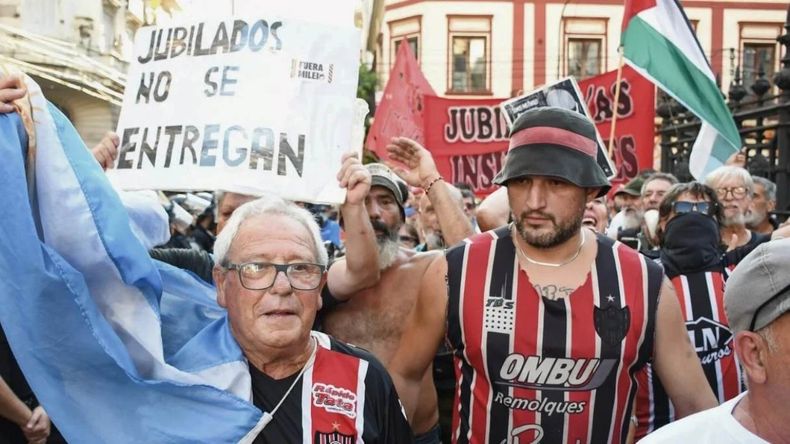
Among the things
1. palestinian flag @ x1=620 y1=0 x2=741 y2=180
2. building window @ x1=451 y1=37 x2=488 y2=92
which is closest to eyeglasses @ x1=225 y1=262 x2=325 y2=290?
palestinian flag @ x1=620 y1=0 x2=741 y2=180

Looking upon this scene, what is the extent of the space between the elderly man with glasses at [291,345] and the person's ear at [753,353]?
1.07m

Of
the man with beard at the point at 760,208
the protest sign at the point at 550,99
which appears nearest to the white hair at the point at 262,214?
the protest sign at the point at 550,99

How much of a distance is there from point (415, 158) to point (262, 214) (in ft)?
4.61

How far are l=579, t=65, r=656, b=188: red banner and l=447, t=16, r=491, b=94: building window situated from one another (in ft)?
82.3

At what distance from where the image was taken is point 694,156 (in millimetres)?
7180

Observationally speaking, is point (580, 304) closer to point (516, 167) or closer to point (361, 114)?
point (516, 167)

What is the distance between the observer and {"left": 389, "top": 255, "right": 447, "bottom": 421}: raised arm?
10.3 feet

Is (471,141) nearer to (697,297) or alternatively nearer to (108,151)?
(697,297)

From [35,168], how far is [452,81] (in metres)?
31.6

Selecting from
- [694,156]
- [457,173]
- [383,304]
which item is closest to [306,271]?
[383,304]

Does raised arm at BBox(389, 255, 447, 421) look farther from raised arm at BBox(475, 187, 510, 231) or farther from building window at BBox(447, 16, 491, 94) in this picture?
building window at BBox(447, 16, 491, 94)

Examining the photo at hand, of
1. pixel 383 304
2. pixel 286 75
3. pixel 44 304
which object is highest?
A: pixel 286 75

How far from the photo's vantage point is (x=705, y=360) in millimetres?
3695

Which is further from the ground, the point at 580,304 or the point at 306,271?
the point at 306,271
